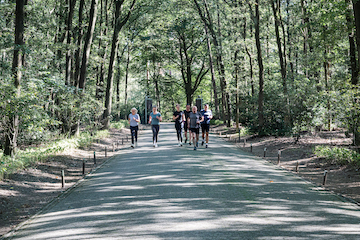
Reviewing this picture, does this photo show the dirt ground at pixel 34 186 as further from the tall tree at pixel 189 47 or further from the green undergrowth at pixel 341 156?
the tall tree at pixel 189 47

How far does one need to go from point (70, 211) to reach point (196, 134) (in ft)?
32.5

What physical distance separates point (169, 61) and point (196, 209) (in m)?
42.3

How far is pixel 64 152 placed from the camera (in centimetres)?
1445

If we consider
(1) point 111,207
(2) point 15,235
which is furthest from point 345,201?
(2) point 15,235

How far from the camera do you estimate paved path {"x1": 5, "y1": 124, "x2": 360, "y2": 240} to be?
5586mm

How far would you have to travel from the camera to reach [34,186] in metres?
9.49

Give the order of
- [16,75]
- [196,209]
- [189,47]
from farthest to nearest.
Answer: [189,47]
[16,75]
[196,209]

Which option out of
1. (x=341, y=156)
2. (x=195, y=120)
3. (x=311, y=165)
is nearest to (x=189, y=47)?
(x=195, y=120)

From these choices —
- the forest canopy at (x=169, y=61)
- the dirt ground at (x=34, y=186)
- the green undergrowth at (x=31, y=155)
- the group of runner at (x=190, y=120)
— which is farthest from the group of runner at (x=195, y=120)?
the green undergrowth at (x=31, y=155)

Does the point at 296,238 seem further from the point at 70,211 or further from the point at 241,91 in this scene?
the point at 241,91

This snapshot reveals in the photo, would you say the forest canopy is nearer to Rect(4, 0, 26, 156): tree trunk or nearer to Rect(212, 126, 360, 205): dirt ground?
Rect(4, 0, 26, 156): tree trunk

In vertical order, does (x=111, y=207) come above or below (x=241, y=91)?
below

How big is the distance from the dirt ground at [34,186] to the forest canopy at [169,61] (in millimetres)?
1492

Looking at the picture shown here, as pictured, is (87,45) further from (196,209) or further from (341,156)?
(196,209)
